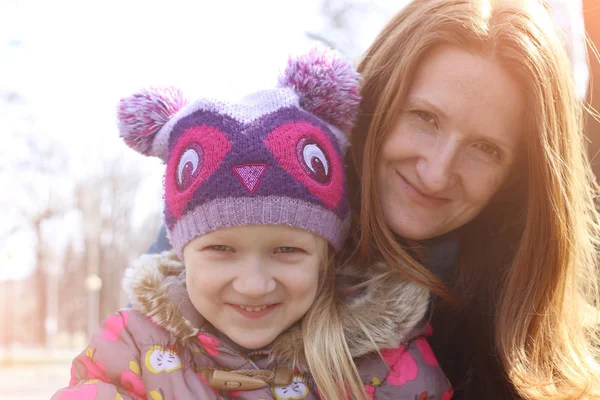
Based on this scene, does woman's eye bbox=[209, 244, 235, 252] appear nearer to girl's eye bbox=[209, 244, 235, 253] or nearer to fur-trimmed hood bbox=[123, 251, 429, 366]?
girl's eye bbox=[209, 244, 235, 253]

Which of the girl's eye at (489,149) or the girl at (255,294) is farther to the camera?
the girl's eye at (489,149)

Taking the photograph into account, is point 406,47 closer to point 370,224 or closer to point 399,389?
point 370,224

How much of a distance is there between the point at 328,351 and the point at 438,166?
74cm

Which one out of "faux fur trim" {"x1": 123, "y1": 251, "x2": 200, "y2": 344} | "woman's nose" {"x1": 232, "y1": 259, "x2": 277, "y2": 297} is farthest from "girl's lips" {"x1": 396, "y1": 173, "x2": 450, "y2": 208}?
"faux fur trim" {"x1": 123, "y1": 251, "x2": 200, "y2": 344}

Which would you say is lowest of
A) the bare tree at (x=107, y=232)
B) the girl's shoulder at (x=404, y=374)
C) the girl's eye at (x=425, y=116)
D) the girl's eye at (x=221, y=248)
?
the bare tree at (x=107, y=232)

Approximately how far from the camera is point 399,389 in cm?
198

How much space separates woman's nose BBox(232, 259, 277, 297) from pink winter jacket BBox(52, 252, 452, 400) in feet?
0.79

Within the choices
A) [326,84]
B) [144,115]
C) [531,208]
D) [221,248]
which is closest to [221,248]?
[221,248]

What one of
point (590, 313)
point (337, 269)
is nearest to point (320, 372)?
point (337, 269)

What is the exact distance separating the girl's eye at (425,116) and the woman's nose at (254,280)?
0.79 metres

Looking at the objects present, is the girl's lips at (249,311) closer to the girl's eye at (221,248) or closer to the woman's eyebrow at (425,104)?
the girl's eye at (221,248)

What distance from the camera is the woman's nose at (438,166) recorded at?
7.06ft

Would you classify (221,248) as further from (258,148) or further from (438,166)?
(438,166)

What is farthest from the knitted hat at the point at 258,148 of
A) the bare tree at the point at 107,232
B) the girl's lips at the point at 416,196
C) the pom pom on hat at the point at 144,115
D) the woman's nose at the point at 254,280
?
the bare tree at the point at 107,232
